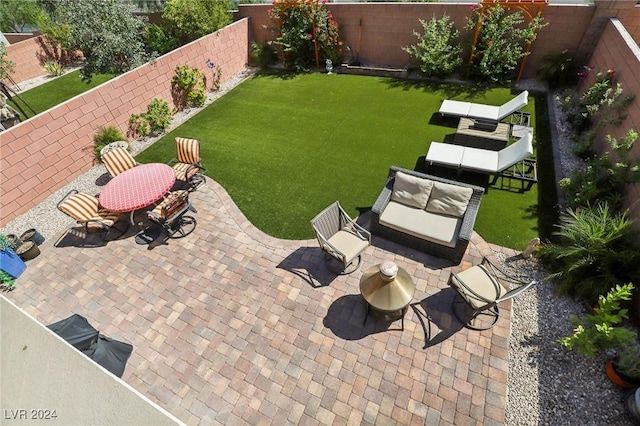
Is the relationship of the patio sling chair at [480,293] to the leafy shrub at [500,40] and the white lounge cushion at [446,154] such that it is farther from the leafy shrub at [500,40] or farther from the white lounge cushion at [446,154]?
the leafy shrub at [500,40]

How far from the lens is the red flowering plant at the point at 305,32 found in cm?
1509

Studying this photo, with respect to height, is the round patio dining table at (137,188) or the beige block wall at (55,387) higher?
the beige block wall at (55,387)

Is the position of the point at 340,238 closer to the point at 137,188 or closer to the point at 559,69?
the point at 137,188

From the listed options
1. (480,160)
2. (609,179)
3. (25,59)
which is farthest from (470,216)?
(25,59)

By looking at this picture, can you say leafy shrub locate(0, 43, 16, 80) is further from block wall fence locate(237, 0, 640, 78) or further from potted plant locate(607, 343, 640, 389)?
potted plant locate(607, 343, 640, 389)

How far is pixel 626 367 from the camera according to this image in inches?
195

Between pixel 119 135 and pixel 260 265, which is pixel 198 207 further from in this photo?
pixel 119 135

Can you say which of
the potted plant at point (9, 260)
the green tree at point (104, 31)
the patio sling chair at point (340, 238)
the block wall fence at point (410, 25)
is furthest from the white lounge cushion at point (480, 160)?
the green tree at point (104, 31)

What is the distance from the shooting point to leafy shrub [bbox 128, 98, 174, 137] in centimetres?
1181

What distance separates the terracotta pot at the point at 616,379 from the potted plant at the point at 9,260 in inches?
480

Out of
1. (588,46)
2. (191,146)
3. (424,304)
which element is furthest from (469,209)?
(588,46)

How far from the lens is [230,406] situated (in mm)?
5324

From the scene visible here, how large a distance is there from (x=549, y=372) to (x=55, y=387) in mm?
7037

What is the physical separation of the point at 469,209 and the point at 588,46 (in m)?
10.6
